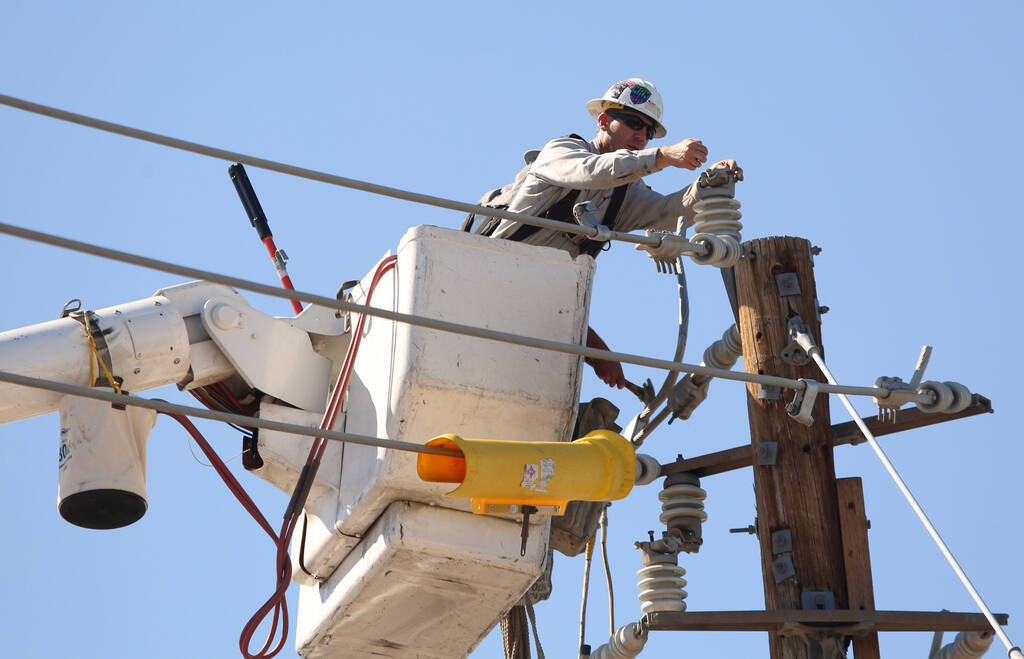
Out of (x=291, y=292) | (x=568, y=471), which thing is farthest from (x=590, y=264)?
(x=291, y=292)

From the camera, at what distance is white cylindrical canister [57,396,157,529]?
20.9 feet

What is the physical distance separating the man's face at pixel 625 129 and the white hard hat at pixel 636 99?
3 centimetres

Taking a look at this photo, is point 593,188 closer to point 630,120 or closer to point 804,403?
point 630,120

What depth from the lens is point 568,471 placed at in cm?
605

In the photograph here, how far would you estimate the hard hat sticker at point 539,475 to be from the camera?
599 centimetres

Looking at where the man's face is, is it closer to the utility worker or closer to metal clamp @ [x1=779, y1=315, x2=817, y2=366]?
the utility worker

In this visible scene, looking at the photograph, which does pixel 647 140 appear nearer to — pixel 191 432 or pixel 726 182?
pixel 726 182

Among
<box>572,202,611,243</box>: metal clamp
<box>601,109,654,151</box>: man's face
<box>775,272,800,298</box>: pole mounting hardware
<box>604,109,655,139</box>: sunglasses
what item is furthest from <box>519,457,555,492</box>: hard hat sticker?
<box>604,109,655,139</box>: sunglasses

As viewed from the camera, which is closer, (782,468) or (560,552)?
(782,468)

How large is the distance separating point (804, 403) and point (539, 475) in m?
1.18

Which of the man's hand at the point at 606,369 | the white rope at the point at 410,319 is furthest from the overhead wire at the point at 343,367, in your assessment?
the man's hand at the point at 606,369

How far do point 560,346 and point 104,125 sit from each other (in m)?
1.70

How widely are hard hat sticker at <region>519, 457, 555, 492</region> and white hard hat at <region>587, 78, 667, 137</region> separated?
233 centimetres

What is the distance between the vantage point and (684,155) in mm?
6902
